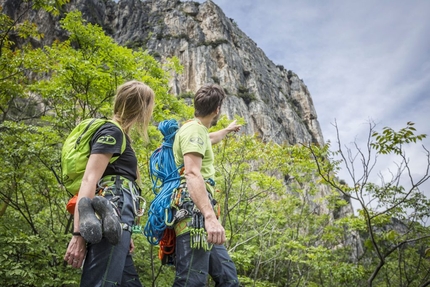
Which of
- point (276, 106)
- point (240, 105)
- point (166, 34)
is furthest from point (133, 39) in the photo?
point (276, 106)

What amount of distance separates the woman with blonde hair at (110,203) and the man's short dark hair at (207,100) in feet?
1.36

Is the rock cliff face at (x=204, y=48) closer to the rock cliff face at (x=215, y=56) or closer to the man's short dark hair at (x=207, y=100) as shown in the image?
the rock cliff face at (x=215, y=56)

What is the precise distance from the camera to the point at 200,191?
1716mm

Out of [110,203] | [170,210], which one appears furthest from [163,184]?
[110,203]

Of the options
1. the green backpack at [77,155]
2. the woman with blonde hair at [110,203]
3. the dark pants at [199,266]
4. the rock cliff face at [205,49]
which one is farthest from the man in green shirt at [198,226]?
the rock cliff face at [205,49]

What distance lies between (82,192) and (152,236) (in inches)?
29.2

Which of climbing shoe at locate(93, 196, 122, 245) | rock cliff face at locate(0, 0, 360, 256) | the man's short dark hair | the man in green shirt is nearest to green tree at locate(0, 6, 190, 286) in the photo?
the man's short dark hair

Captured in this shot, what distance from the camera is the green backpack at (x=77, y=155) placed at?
5.06ft

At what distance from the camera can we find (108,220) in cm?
133

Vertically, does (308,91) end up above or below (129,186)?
above

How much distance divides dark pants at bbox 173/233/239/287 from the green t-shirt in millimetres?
509

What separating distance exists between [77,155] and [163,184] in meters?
0.70

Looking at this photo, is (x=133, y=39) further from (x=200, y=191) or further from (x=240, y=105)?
(x=200, y=191)

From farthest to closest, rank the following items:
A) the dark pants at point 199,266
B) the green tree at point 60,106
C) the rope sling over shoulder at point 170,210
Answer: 1. the green tree at point 60,106
2. the rope sling over shoulder at point 170,210
3. the dark pants at point 199,266
